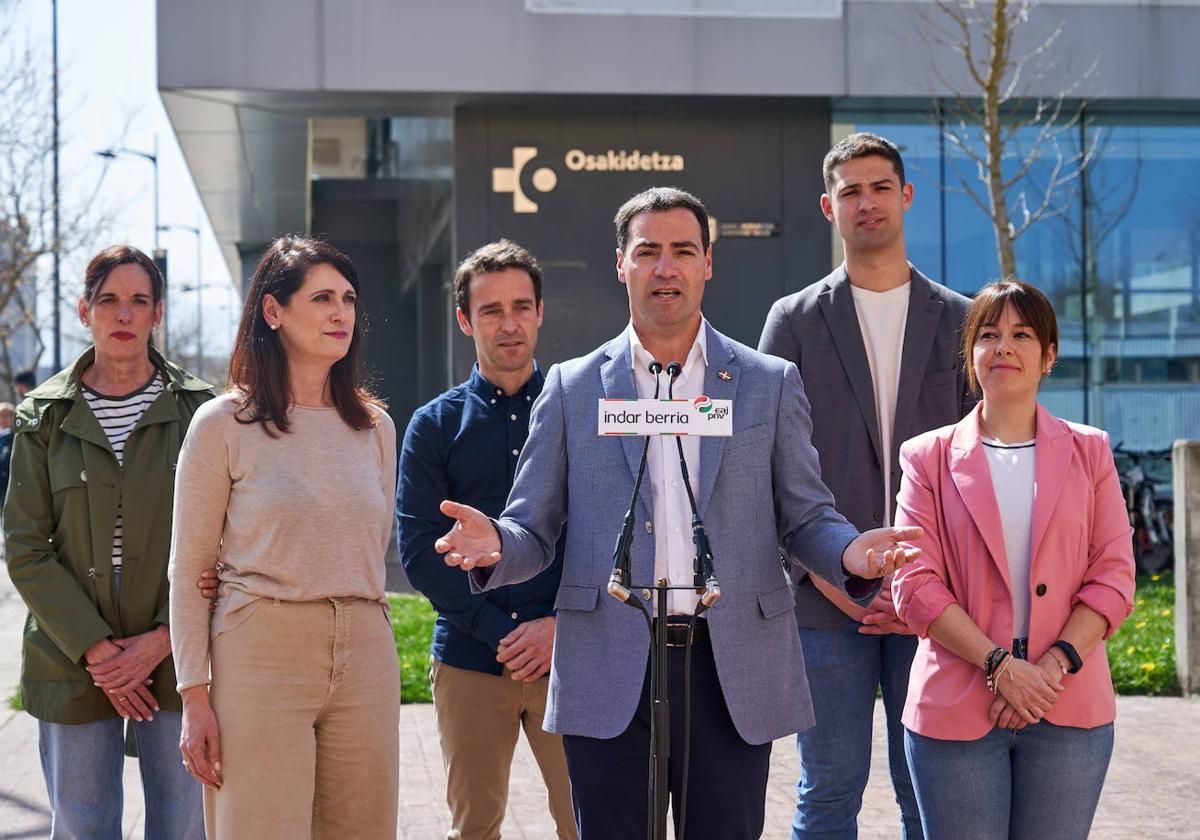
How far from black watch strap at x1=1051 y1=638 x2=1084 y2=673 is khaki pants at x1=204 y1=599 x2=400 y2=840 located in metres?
1.74

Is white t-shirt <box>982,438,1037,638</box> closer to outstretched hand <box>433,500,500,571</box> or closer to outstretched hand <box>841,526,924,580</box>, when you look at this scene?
outstretched hand <box>841,526,924,580</box>

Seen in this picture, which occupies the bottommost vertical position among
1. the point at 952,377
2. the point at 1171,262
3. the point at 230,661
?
the point at 230,661

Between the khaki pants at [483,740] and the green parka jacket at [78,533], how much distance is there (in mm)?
833

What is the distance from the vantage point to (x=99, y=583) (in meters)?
4.38

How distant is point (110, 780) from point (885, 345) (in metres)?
2.72

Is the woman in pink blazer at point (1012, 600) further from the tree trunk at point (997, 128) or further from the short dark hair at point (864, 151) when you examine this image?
the tree trunk at point (997, 128)

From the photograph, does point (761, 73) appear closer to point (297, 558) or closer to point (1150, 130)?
point (1150, 130)

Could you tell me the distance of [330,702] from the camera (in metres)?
3.80

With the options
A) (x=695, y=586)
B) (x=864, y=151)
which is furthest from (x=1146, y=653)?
(x=695, y=586)

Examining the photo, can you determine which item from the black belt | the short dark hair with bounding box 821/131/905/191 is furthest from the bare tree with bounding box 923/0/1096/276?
the black belt

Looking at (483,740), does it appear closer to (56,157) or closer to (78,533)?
(78,533)

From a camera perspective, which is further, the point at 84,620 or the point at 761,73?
the point at 761,73

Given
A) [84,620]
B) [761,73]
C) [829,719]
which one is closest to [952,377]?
[829,719]

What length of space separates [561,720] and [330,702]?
67 centimetres
